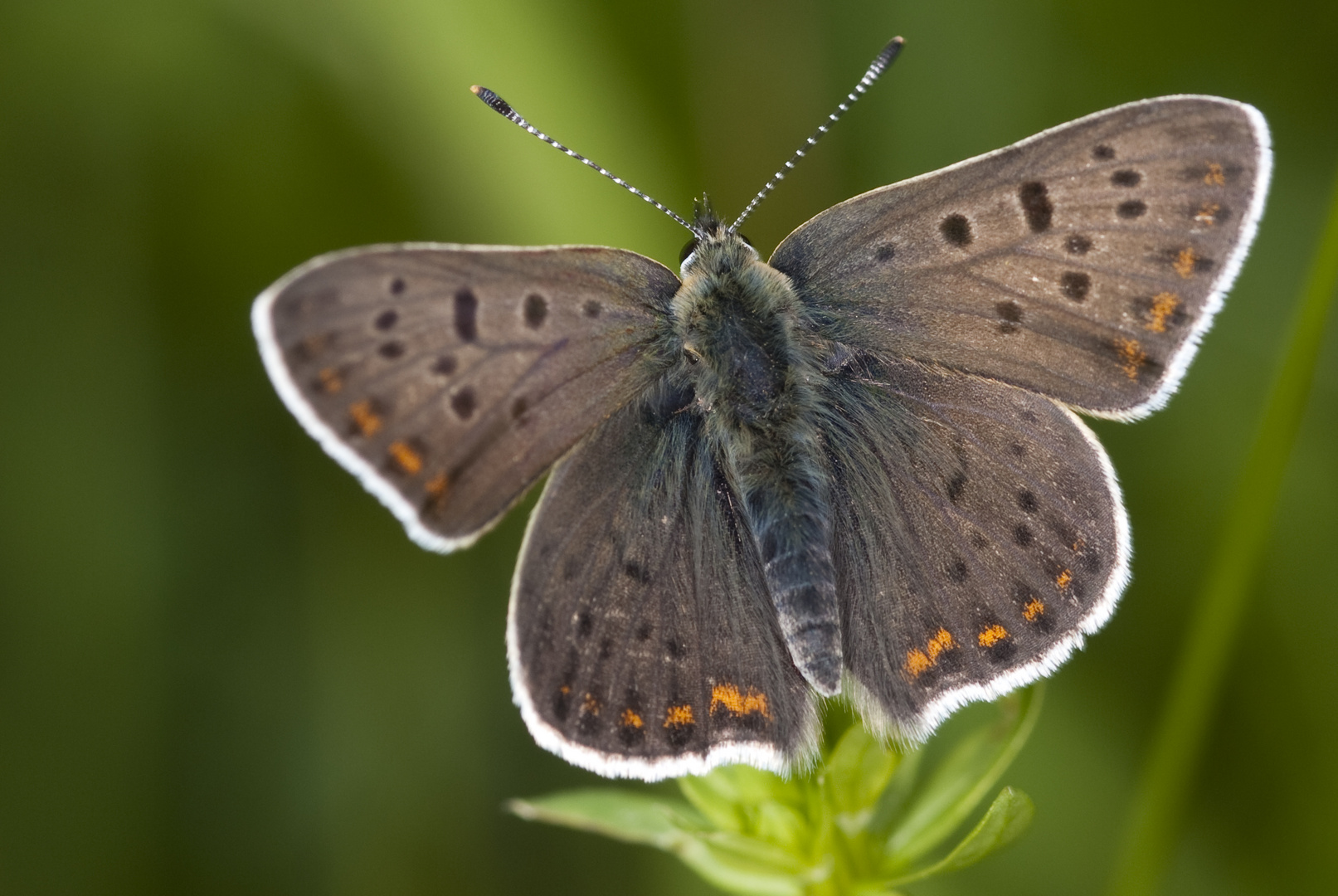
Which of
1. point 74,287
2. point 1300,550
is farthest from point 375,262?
point 1300,550

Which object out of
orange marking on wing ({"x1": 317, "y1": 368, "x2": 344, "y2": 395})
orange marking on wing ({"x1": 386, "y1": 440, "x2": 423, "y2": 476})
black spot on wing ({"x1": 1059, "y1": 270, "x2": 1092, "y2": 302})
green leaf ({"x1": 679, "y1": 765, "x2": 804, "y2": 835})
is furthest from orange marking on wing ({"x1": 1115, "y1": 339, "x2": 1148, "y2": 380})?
orange marking on wing ({"x1": 317, "y1": 368, "x2": 344, "y2": 395})

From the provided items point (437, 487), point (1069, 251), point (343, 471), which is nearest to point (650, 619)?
point (437, 487)

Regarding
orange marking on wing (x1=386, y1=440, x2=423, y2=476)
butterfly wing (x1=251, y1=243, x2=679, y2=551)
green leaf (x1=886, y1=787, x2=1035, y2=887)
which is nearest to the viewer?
green leaf (x1=886, y1=787, x2=1035, y2=887)

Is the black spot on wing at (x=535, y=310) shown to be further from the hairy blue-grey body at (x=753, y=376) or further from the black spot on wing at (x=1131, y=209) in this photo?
the black spot on wing at (x=1131, y=209)

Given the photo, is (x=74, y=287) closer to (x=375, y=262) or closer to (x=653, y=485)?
(x=375, y=262)

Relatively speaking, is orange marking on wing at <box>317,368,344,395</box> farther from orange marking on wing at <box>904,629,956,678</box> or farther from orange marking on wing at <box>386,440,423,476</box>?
orange marking on wing at <box>904,629,956,678</box>
